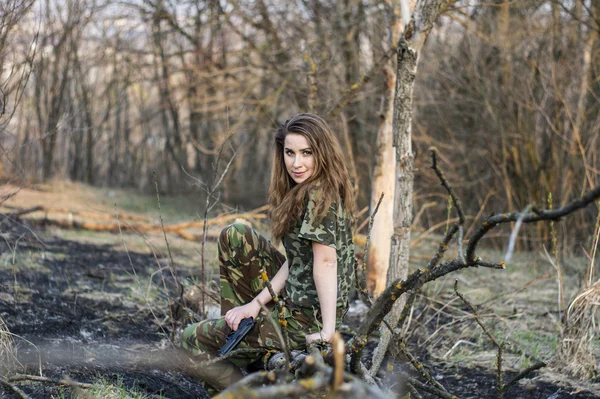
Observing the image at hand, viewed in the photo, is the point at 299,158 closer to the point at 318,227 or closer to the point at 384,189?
the point at 318,227

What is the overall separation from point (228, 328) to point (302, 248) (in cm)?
47

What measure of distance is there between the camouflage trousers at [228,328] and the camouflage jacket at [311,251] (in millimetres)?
85

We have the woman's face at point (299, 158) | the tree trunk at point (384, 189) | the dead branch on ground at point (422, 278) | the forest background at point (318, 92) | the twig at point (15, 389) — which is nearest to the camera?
the dead branch on ground at point (422, 278)

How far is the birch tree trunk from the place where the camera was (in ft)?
11.0

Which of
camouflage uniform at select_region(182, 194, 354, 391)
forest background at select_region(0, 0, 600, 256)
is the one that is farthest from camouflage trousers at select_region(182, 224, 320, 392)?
forest background at select_region(0, 0, 600, 256)

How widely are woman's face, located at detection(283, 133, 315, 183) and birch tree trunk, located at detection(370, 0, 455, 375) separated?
0.79 metres

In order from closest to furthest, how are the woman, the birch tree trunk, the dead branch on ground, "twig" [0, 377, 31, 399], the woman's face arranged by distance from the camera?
the dead branch on ground → "twig" [0, 377, 31, 399] → the woman → the woman's face → the birch tree trunk

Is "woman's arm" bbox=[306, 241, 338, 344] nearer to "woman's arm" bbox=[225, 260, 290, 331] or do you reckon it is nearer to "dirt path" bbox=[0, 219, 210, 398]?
"woman's arm" bbox=[225, 260, 290, 331]

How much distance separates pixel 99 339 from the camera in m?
3.54

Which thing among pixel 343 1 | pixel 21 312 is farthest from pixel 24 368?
pixel 343 1

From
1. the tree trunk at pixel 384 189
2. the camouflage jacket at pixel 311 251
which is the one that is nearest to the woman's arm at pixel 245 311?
the camouflage jacket at pixel 311 251

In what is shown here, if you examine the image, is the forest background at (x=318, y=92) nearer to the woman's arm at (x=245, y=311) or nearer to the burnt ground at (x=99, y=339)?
the burnt ground at (x=99, y=339)

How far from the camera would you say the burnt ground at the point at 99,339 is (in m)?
2.93

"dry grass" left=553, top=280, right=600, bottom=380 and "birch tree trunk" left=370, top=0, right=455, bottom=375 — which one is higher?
"birch tree trunk" left=370, top=0, right=455, bottom=375
